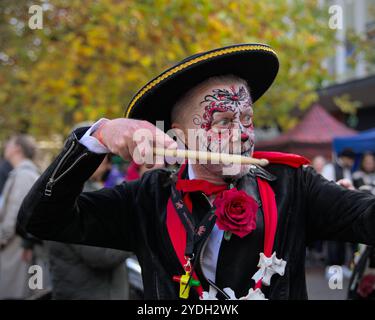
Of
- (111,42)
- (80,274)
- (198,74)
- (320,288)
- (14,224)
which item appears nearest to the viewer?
(198,74)

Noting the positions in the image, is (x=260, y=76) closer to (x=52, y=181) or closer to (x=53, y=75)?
(x=52, y=181)

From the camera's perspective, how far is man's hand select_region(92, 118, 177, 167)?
147 cm

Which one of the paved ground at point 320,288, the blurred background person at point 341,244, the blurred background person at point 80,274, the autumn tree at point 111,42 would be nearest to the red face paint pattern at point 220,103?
the blurred background person at point 80,274

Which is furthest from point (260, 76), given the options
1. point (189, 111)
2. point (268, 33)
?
point (268, 33)


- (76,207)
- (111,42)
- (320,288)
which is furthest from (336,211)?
(111,42)

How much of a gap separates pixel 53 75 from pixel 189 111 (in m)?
6.79

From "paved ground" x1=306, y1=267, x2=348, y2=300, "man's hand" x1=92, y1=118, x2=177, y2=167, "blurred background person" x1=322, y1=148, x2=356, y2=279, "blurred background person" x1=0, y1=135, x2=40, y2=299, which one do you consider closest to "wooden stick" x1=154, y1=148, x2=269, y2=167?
"man's hand" x1=92, y1=118, x2=177, y2=167

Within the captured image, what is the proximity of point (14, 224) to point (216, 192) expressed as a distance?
337 centimetres

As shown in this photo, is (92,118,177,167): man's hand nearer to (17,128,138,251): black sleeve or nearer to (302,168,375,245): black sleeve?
(17,128,138,251): black sleeve

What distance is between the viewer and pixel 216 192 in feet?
6.21

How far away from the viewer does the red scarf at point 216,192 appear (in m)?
1.79

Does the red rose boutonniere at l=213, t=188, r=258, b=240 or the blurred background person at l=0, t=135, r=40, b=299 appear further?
the blurred background person at l=0, t=135, r=40, b=299

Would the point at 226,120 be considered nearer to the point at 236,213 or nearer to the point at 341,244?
the point at 236,213

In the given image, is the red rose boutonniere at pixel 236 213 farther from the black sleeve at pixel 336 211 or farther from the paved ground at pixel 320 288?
the paved ground at pixel 320 288
